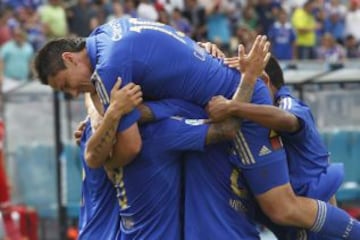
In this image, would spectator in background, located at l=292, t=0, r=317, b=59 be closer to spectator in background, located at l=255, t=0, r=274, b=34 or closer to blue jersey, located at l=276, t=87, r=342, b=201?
spectator in background, located at l=255, t=0, r=274, b=34

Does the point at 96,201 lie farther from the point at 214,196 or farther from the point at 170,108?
the point at 170,108

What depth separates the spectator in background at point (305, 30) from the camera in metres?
24.7

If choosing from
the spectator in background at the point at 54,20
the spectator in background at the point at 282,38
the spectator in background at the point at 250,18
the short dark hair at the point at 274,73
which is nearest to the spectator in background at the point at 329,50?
the spectator in background at the point at 282,38

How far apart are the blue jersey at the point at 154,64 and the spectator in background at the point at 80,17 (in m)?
15.0

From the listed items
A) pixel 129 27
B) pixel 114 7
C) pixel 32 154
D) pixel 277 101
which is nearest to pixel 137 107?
pixel 129 27

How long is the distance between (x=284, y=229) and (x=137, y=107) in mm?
1263

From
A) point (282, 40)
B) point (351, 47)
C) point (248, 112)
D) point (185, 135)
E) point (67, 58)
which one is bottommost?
point (351, 47)

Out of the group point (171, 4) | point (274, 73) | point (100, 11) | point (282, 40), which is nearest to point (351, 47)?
point (282, 40)

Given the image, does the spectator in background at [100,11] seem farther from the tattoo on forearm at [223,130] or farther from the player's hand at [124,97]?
the player's hand at [124,97]

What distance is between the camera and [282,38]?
23844 mm

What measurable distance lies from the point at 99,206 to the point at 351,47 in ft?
57.3

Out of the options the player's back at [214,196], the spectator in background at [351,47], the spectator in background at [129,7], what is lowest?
the spectator in background at [351,47]

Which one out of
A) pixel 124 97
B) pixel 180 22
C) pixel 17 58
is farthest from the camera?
pixel 180 22

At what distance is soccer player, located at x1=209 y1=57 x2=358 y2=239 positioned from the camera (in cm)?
743
